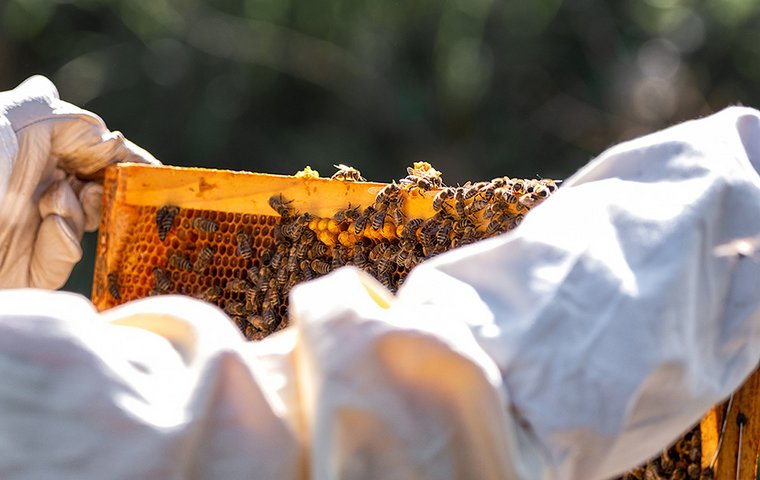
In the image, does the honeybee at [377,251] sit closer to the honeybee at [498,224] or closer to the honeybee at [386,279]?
the honeybee at [386,279]

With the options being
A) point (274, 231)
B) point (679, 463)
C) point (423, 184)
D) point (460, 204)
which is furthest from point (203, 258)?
point (679, 463)

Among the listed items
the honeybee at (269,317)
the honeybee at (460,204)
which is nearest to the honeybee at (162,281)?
the honeybee at (269,317)

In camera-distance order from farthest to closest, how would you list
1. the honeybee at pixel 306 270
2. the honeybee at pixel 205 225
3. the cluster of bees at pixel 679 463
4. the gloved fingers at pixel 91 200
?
the gloved fingers at pixel 91 200 < the honeybee at pixel 205 225 < the honeybee at pixel 306 270 < the cluster of bees at pixel 679 463

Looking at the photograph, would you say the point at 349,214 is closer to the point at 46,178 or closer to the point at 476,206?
the point at 476,206

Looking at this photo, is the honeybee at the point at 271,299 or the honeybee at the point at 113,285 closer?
the honeybee at the point at 271,299

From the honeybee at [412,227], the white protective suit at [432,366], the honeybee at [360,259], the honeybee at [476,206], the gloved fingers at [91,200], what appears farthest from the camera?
the gloved fingers at [91,200]

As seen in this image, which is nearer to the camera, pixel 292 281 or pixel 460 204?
pixel 460 204
